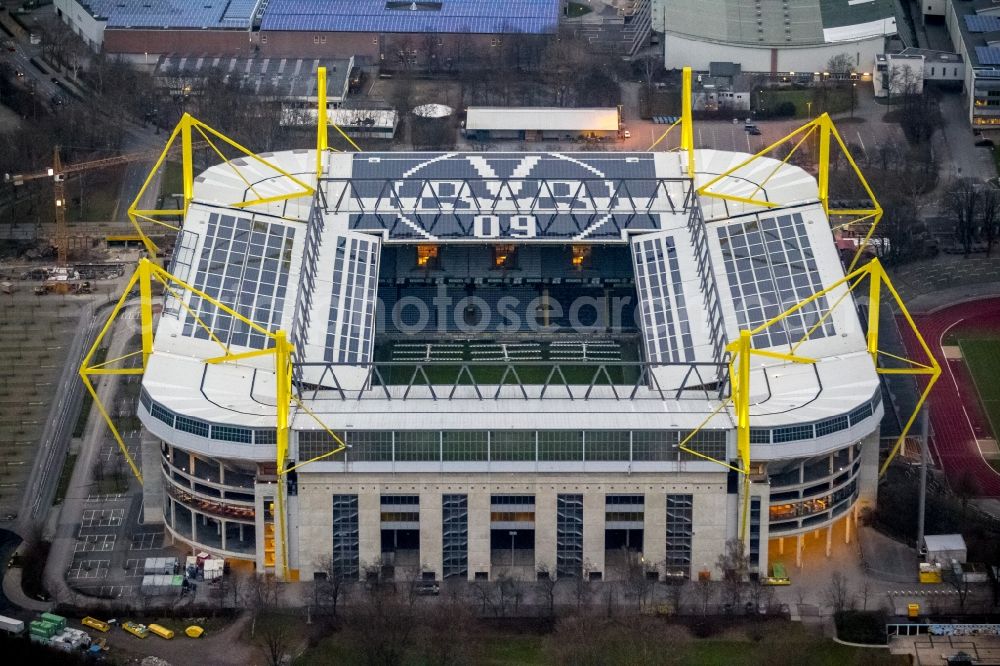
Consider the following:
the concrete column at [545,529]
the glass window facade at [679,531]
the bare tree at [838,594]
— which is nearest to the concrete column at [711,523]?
the glass window facade at [679,531]

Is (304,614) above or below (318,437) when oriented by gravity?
below

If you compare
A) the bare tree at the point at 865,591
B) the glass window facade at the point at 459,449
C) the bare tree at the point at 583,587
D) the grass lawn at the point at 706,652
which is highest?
the glass window facade at the point at 459,449

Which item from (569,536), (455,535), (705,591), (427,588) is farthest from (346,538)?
(705,591)

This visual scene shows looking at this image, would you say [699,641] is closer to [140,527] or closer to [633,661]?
[633,661]

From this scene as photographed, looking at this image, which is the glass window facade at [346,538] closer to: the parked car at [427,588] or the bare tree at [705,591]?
the parked car at [427,588]

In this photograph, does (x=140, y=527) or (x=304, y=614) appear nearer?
(x=304, y=614)

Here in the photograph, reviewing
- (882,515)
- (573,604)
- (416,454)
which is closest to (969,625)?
(882,515)
